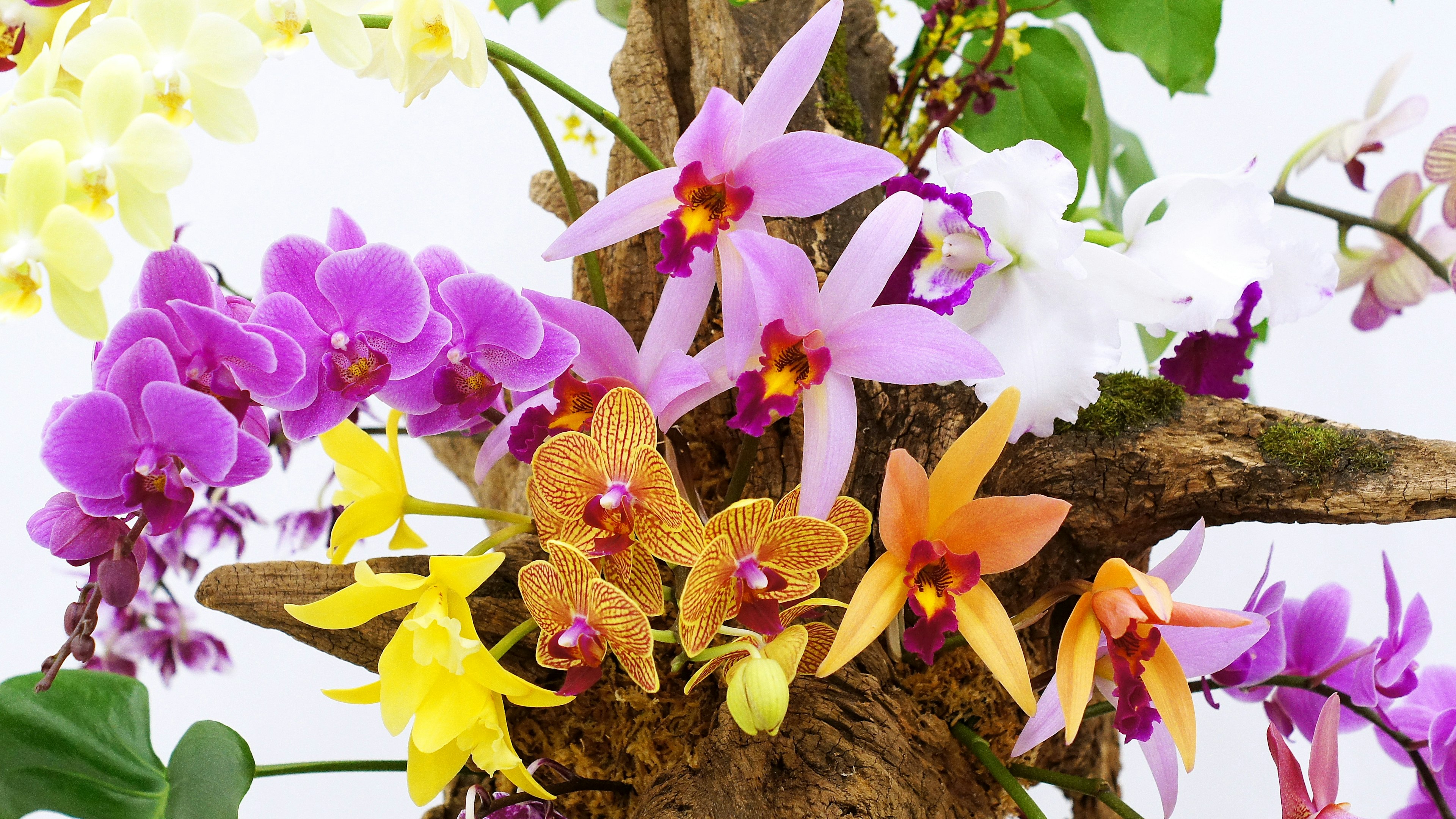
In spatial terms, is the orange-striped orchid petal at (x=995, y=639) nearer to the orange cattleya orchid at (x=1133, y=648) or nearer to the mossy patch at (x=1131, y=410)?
the orange cattleya orchid at (x=1133, y=648)

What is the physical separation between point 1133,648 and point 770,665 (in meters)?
0.19

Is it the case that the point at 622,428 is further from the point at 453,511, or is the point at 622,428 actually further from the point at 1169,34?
the point at 1169,34

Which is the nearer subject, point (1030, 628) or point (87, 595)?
point (87, 595)

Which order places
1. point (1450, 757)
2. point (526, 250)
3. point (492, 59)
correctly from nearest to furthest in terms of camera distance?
point (492, 59), point (1450, 757), point (526, 250)

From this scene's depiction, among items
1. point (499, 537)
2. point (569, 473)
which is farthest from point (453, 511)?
point (569, 473)

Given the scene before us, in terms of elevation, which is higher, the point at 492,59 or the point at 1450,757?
the point at 492,59

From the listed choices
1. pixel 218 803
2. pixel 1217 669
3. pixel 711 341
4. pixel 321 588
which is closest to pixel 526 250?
pixel 711 341

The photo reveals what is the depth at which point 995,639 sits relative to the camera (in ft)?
1.53

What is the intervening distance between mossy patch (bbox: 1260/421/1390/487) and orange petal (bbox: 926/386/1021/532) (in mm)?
256

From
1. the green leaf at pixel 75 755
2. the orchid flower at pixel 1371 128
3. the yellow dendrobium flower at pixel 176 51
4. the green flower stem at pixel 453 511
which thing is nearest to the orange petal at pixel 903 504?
the green flower stem at pixel 453 511

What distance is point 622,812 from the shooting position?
0.67 m

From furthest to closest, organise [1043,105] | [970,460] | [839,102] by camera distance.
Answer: [1043,105] → [839,102] → [970,460]

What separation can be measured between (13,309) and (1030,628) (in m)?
0.65

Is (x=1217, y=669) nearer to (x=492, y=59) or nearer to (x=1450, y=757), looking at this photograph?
(x=1450, y=757)
